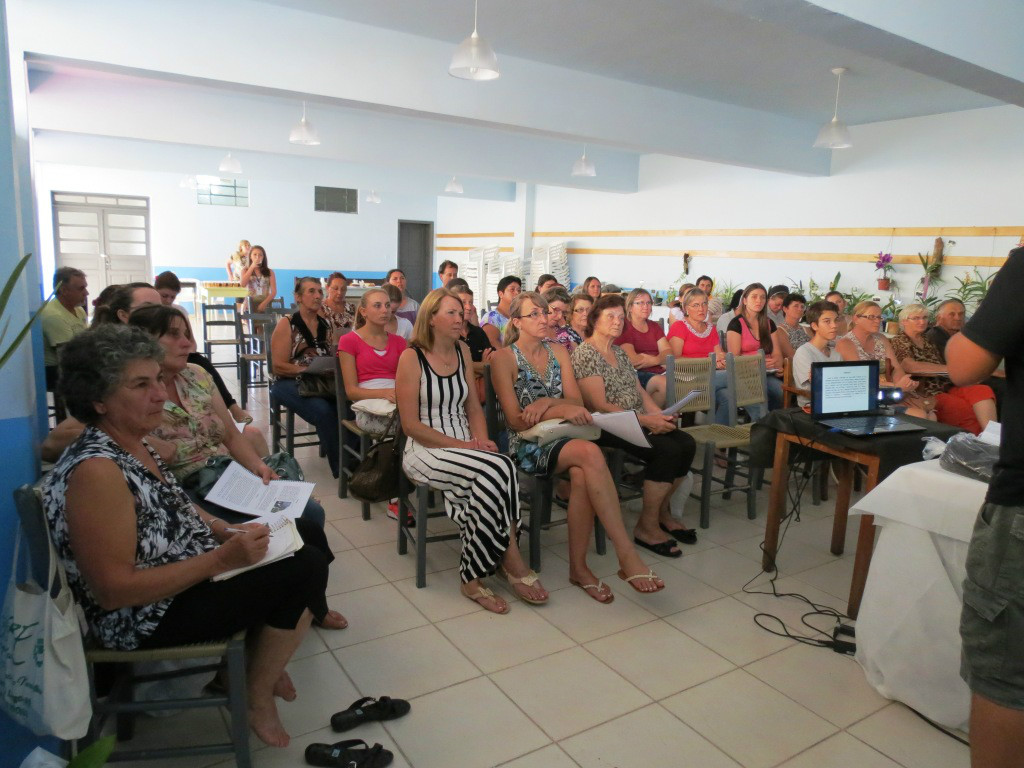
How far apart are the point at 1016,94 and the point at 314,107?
696cm

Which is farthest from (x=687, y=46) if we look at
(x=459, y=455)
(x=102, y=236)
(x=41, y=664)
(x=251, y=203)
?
(x=102, y=236)

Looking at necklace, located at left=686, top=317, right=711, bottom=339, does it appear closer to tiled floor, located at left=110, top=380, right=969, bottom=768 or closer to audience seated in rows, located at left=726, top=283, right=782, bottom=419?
audience seated in rows, located at left=726, top=283, right=782, bottom=419

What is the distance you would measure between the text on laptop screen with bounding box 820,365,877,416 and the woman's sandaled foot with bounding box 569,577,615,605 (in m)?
1.16

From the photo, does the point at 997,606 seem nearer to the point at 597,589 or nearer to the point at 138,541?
the point at 597,589

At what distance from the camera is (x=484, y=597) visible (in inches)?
106

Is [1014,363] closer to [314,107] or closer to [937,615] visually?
[937,615]

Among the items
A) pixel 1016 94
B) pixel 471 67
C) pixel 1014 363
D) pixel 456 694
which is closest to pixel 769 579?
pixel 456 694

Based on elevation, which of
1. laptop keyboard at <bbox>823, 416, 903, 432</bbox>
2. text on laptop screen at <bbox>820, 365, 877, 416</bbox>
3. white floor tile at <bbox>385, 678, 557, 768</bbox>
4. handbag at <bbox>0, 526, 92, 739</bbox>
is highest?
text on laptop screen at <bbox>820, 365, 877, 416</bbox>

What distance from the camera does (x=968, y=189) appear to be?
6.71 metres

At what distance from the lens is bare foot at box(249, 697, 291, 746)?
5.92ft

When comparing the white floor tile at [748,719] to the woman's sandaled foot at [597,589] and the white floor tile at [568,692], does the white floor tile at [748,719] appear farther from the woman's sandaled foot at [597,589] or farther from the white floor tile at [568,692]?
the woman's sandaled foot at [597,589]

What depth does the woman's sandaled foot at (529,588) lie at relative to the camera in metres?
2.70

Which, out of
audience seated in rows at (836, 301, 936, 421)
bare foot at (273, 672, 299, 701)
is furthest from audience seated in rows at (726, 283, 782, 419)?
bare foot at (273, 672, 299, 701)

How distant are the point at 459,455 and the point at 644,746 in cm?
125
